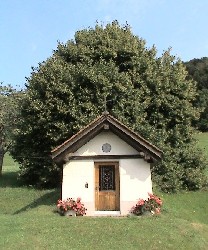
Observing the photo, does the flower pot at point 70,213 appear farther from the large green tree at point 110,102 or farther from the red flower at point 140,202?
the large green tree at point 110,102

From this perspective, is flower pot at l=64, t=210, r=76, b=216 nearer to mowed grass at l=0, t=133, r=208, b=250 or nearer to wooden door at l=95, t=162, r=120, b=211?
mowed grass at l=0, t=133, r=208, b=250

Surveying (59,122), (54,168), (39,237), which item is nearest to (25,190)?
(54,168)

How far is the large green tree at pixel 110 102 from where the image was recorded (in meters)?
31.8

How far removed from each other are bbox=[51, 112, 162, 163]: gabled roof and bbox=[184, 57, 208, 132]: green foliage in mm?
48164

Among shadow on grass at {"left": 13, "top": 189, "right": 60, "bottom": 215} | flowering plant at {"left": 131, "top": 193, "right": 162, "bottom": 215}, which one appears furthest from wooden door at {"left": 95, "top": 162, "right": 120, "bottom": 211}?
shadow on grass at {"left": 13, "top": 189, "right": 60, "bottom": 215}

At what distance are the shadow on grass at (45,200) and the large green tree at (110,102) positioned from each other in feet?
9.77

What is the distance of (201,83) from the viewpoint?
93.6m

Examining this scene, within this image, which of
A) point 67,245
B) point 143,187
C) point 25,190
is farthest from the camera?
point 25,190

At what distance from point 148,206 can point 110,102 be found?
13395mm

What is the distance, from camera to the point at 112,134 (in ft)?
74.0

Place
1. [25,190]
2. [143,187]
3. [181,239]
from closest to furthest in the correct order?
[181,239] → [143,187] → [25,190]

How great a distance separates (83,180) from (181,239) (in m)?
7.37

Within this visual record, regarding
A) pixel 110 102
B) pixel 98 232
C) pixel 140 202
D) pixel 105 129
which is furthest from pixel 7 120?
pixel 98 232

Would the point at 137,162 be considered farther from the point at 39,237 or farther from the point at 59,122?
the point at 59,122
